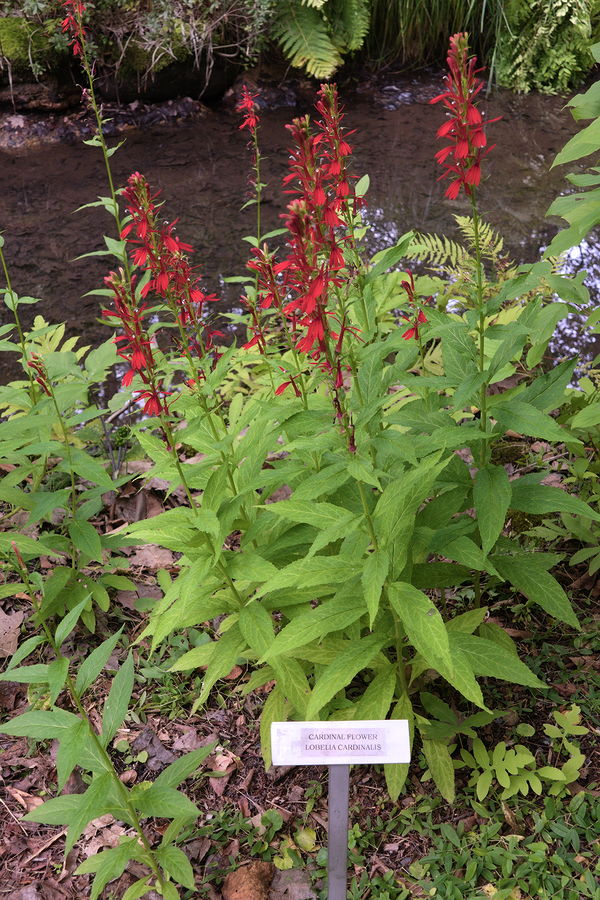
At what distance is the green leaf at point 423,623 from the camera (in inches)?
70.8

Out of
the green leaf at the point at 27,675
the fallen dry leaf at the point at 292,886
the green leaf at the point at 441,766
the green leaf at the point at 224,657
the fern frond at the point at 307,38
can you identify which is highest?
the fern frond at the point at 307,38

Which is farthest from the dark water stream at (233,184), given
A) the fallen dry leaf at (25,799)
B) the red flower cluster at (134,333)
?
the red flower cluster at (134,333)

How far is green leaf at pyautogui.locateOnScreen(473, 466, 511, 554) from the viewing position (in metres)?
2.04

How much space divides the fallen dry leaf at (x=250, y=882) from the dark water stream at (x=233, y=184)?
3.92 m

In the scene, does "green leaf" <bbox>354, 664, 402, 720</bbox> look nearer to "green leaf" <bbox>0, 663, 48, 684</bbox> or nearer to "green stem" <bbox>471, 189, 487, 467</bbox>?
"green stem" <bbox>471, 189, 487, 467</bbox>

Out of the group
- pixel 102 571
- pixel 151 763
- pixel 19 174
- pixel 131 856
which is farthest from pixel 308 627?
pixel 19 174

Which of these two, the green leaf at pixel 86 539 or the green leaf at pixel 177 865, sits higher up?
the green leaf at pixel 86 539

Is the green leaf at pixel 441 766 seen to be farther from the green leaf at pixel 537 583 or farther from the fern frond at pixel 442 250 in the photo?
the fern frond at pixel 442 250

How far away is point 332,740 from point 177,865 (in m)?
0.60

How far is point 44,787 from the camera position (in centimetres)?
248

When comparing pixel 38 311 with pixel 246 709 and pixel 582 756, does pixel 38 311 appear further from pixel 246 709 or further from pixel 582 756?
pixel 582 756

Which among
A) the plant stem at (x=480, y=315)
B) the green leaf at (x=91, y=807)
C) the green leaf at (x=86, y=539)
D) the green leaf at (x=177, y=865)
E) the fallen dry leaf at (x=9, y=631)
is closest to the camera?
the green leaf at (x=91, y=807)

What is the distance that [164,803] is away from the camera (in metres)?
1.92

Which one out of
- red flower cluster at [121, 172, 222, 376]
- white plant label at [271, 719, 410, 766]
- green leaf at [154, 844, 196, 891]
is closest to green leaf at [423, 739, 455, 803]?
white plant label at [271, 719, 410, 766]
